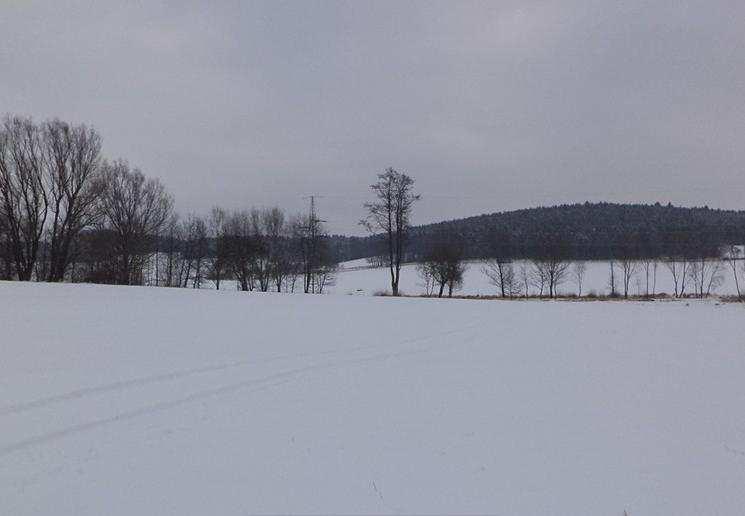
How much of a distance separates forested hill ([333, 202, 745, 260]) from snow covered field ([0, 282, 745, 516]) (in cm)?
4438

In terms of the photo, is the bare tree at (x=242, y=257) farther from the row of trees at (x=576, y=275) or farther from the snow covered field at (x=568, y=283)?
the row of trees at (x=576, y=275)

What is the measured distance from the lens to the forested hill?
70688 mm

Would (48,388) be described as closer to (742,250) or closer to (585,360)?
(585,360)

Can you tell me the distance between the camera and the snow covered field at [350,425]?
164 inches

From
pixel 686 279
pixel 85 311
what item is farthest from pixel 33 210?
pixel 686 279

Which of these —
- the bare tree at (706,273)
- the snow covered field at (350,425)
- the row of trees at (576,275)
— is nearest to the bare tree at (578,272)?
the row of trees at (576,275)

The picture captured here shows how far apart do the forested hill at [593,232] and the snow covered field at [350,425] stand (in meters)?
44.4

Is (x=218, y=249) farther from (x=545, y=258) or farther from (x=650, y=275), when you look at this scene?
(x=650, y=275)

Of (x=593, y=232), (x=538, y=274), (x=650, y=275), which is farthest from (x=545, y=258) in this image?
(x=593, y=232)

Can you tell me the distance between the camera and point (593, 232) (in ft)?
293

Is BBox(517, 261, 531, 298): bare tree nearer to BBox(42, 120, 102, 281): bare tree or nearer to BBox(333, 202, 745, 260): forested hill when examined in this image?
BBox(333, 202, 745, 260): forested hill

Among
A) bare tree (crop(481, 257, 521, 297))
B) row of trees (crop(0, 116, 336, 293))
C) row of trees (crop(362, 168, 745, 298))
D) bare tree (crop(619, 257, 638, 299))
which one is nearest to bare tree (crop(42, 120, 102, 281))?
row of trees (crop(0, 116, 336, 293))

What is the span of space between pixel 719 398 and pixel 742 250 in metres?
91.0

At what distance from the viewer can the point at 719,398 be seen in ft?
25.1
